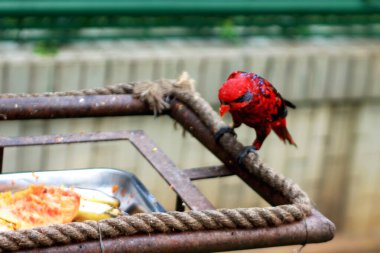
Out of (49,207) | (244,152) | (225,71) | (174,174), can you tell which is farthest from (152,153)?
(225,71)

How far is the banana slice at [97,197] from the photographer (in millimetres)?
2121

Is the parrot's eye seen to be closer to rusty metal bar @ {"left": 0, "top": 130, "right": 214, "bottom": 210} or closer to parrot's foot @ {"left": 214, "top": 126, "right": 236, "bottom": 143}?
parrot's foot @ {"left": 214, "top": 126, "right": 236, "bottom": 143}

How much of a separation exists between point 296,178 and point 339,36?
0.96 m

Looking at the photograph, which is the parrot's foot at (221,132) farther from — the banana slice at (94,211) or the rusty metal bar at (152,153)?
the banana slice at (94,211)

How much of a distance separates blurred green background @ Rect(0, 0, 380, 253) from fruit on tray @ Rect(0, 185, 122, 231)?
69.5 inches

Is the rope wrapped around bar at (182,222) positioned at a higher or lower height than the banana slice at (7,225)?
higher

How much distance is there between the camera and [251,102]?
2.63 meters

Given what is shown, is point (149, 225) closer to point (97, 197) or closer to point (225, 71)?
point (97, 197)

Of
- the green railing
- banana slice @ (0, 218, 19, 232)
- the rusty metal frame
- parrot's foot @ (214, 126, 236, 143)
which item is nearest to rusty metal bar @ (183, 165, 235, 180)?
the rusty metal frame

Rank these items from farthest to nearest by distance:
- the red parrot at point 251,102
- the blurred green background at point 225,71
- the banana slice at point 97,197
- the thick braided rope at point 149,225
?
the blurred green background at point 225,71, the red parrot at point 251,102, the banana slice at point 97,197, the thick braided rope at point 149,225

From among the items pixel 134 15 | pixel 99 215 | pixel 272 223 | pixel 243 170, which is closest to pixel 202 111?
pixel 243 170

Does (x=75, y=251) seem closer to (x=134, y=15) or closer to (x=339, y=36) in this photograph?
(x=134, y=15)

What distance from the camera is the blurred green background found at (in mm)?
3885

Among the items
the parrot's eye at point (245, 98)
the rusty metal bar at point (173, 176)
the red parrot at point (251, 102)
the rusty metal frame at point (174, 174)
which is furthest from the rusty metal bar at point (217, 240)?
the parrot's eye at point (245, 98)
